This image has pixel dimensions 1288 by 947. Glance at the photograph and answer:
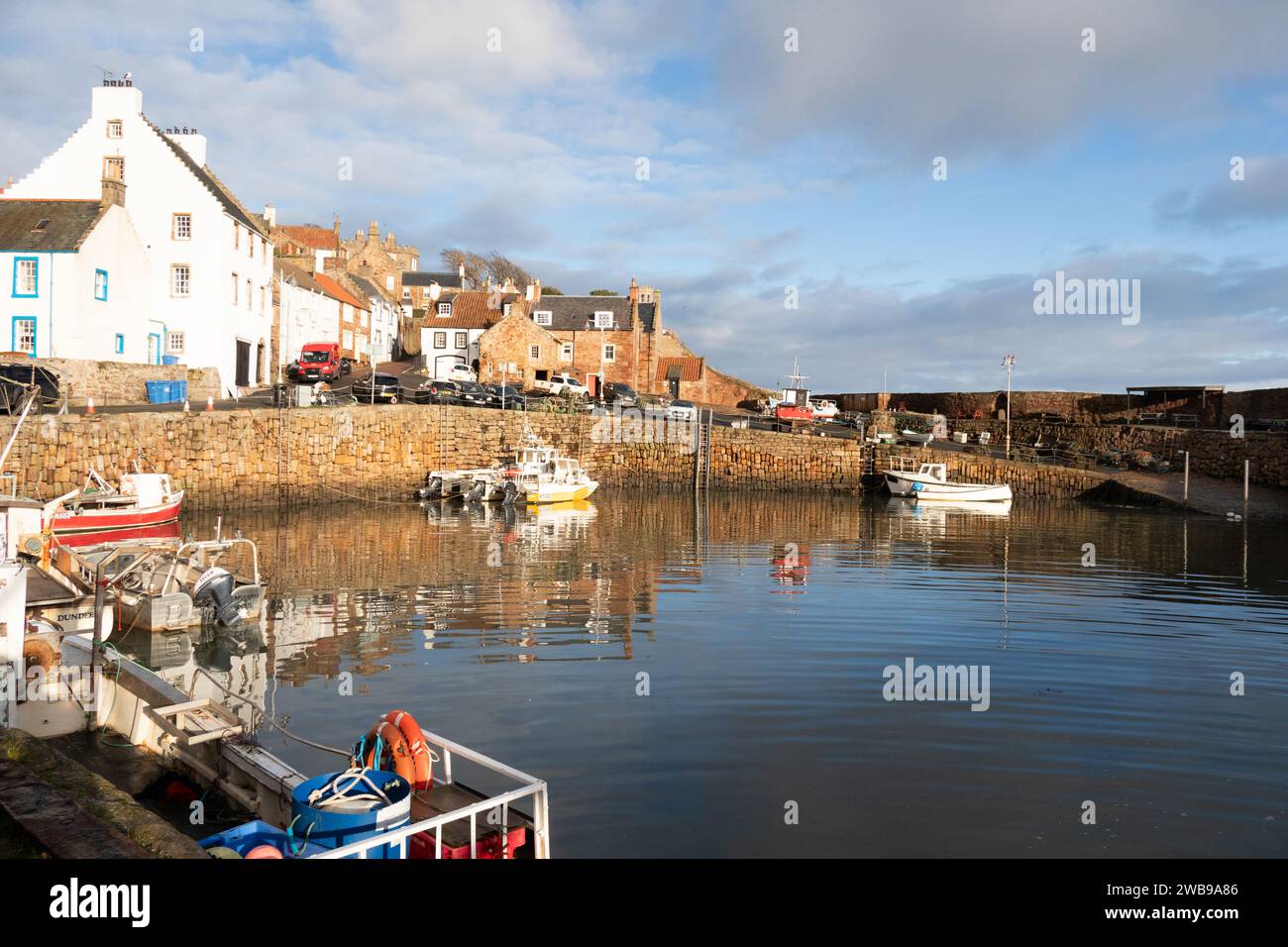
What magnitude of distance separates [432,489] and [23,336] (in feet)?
56.4

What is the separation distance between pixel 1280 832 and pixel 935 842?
3.21m

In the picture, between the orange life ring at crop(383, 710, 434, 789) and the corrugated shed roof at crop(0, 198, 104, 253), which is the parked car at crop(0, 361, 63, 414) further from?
the orange life ring at crop(383, 710, 434, 789)

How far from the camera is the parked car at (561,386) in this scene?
57.2m

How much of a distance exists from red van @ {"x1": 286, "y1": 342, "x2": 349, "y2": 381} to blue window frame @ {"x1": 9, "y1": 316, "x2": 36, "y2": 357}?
47.9ft

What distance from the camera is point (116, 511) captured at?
86.5 feet

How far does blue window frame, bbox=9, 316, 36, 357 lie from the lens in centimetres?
3788

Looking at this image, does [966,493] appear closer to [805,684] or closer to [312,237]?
[805,684]

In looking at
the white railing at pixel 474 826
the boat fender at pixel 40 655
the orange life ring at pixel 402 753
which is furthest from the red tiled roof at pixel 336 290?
the white railing at pixel 474 826

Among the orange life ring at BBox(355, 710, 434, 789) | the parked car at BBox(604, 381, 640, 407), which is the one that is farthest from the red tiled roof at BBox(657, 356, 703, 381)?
the orange life ring at BBox(355, 710, 434, 789)

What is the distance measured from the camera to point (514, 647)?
15500 mm
